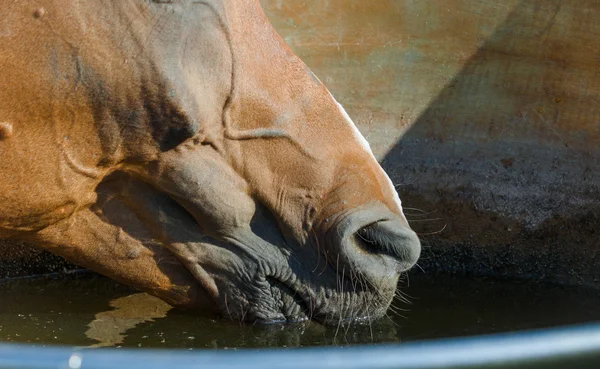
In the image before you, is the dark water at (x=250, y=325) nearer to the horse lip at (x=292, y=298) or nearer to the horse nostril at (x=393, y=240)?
the horse lip at (x=292, y=298)

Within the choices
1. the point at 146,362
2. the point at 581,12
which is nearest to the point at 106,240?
the point at 146,362

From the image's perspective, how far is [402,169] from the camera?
14.1ft

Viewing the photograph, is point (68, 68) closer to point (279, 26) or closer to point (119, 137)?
point (119, 137)

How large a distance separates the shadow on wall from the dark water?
0.54 feet

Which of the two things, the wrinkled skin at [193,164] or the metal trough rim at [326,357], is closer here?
the metal trough rim at [326,357]

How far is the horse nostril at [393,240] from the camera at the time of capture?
8.77 feet

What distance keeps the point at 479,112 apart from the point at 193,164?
6.79 ft

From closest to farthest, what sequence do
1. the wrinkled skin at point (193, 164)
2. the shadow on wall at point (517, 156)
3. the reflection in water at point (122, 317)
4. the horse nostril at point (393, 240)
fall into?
1. the wrinkled skin at point (193, 164)
2. the horse nostril at point (393, 240)
3. the reflection in water at point (122, 317)
4. the shadow on wall at point (517, 156)

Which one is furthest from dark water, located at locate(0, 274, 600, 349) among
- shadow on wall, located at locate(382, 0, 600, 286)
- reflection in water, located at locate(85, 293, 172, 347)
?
shadow on wall, located at locate(382, 0, 600, 286)

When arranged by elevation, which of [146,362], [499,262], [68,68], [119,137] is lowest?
[499,262]

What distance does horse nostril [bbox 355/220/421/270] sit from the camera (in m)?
2.67

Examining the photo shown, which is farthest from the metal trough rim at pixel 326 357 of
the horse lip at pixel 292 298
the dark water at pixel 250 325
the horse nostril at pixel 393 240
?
the dark water at pixel 250 325

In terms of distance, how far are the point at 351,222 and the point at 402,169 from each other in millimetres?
1686

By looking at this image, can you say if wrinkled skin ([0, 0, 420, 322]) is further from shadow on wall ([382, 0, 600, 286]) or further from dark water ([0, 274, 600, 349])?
shadow on wall ([382, 0, 600, 286])
